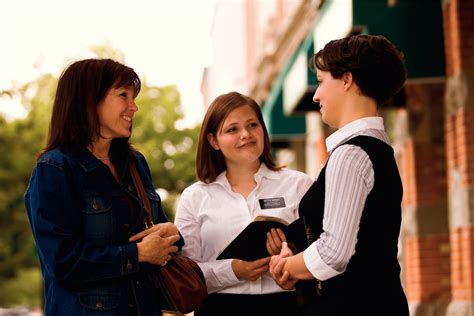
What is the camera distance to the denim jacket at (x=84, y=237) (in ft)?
13.8

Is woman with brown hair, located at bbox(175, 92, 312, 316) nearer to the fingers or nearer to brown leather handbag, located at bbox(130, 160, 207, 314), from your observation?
brown leather handbag, located at bbox(130, 160, 207, 314)

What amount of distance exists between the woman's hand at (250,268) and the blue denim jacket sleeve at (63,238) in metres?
0.76

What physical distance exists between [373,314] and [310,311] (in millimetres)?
306

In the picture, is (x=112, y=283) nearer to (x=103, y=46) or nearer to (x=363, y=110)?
(x=363, y=110)

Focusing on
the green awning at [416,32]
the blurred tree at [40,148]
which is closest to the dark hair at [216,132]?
the green awning at [416,32]

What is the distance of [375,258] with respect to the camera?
3986 mm

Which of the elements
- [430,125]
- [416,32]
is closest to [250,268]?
[416,32]

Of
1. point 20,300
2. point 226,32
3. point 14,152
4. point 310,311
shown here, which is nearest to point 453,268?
point 310,311

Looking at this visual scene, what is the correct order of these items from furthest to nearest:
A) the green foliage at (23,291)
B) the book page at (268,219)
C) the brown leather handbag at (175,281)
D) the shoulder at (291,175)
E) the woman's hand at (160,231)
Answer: the green foliage at (23,291)
the shoulder at (291,175)
the book page at (268,219)
the brown leather handbag at (175,281)
the woman's hand at (160,231)

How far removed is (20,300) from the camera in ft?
241

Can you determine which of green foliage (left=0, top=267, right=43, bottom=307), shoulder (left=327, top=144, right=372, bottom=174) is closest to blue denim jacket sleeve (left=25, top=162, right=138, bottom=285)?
shoulder (left=327, top=144, right=372, bottom=174)

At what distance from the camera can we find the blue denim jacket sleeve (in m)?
4.19

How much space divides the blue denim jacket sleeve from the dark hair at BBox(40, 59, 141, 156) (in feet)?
0.61

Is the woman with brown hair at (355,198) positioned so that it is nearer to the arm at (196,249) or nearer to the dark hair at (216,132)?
the arm at (196,249)
